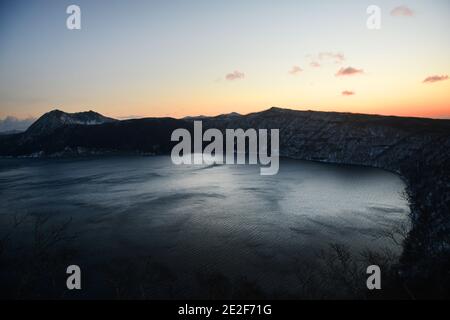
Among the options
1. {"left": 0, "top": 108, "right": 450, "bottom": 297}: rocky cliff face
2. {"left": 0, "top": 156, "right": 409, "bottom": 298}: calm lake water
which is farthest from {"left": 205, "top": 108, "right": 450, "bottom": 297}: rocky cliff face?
{"left": 0, "top": 156, "right": 409, "bottom": 298}: calm lake water

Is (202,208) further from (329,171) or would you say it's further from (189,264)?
(329,171)

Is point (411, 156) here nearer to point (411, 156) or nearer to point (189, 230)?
point (411, 156)

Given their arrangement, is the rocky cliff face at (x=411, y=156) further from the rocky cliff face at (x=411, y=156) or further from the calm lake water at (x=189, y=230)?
the calm lake water at (x=189, y=230)

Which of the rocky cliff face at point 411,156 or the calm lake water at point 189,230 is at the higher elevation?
the rocky cliff face at point 411,156

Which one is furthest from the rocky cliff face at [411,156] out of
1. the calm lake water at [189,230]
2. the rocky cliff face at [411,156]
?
the calm lake water at [189,230]

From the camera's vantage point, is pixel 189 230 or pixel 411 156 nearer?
pixel 189 230

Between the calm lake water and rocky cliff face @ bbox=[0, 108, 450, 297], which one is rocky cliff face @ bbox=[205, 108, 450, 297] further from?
the calm lake water

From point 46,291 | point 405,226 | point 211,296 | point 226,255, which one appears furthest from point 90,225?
point 405,226

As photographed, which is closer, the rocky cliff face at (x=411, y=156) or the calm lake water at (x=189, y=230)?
the rocky cliff face at (x=411, y=156)

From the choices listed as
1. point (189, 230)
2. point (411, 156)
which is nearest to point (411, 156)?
point (411, 156)
